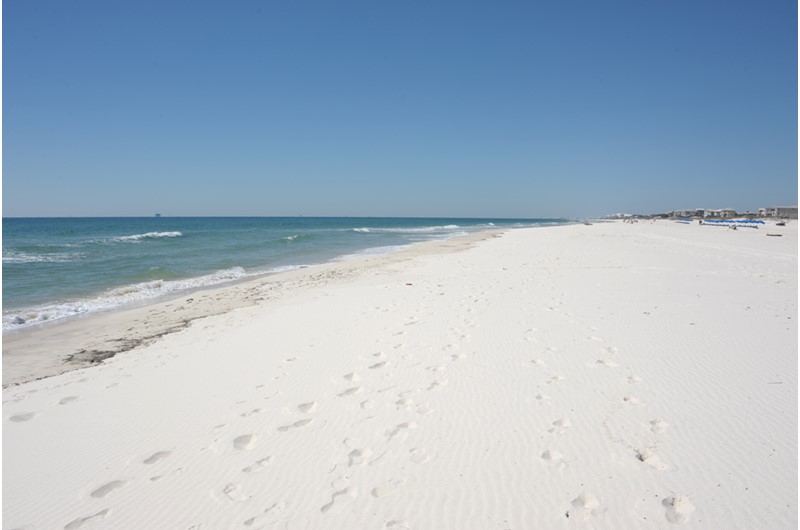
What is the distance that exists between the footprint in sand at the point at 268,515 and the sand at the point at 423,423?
0.05 feet

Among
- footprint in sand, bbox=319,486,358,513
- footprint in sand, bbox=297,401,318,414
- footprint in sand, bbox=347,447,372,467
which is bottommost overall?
footprint in sand, bbox=319,486,358,513

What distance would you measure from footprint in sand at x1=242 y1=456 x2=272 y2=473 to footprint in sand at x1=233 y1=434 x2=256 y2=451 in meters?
0.26

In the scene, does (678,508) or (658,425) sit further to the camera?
(658,425)

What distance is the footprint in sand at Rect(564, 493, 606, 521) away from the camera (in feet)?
8.36

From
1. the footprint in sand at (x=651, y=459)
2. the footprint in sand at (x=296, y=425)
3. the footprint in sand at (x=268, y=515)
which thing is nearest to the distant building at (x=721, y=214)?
the footprint in sand at (x=651, y=459)

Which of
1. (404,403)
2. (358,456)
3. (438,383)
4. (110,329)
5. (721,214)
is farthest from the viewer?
(721,214)

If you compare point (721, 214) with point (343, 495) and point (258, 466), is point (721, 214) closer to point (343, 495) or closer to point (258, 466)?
point (343, 495)

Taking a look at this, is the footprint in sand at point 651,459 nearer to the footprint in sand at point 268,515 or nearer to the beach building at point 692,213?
the footprint in sand at point 268,515

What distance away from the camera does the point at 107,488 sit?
3.04 metres

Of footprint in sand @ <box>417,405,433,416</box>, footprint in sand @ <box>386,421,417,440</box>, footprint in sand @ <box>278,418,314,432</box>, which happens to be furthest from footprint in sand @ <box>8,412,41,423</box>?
footprint in sand @ <box>417,405,433,416</box>

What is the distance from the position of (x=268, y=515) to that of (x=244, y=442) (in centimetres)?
104

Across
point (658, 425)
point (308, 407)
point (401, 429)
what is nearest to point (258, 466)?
point (308, 407)

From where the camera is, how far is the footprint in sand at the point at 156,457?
3355 mm

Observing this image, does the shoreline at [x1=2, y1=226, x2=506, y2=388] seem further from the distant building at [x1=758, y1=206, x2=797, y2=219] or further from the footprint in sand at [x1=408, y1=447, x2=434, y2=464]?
the distant building at [x1=758, y1=206, x2=797, y2=219]
